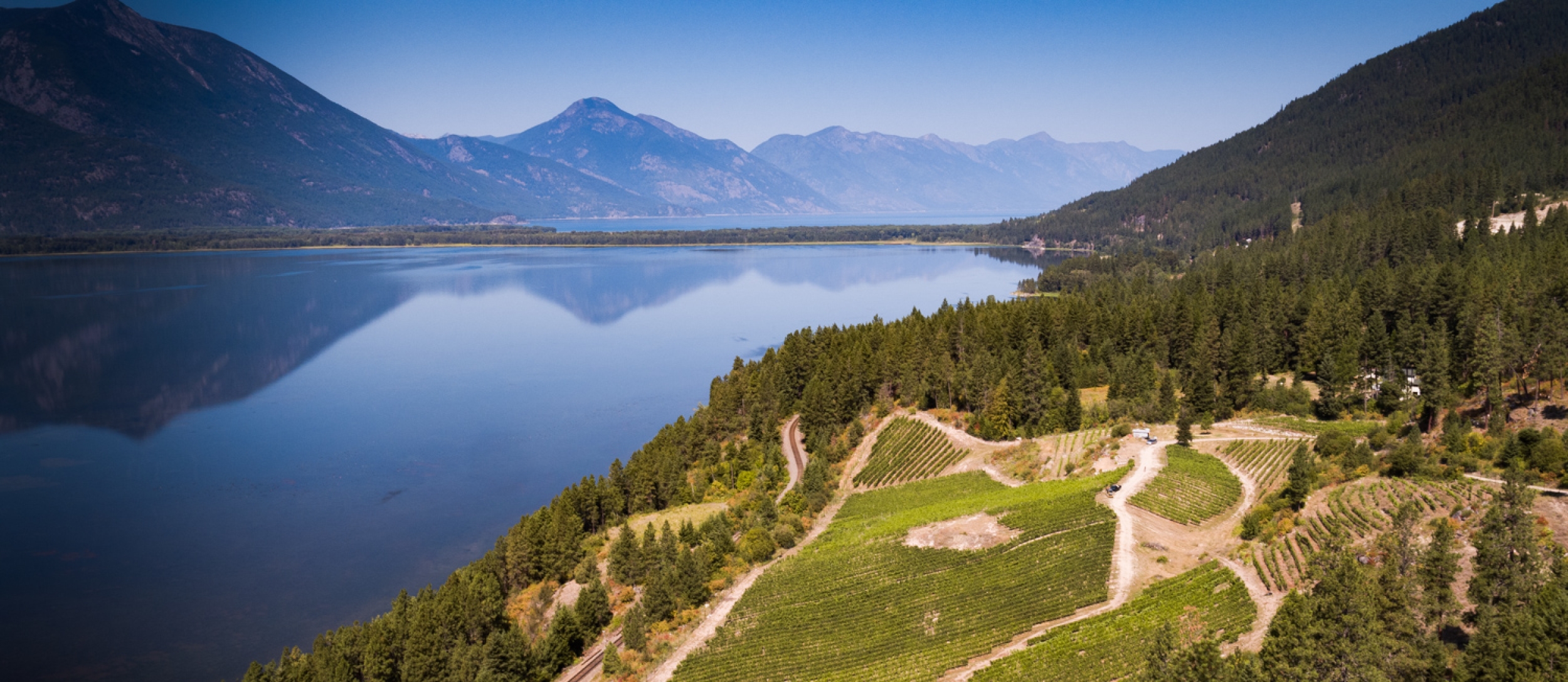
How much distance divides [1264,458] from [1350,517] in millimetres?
14590

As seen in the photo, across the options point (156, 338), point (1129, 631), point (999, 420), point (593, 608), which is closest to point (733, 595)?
point (593, 608)

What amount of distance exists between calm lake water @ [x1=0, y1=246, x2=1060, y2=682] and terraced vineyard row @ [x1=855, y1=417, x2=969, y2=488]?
26.3 meters

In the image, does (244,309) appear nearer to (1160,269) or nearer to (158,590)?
(158,590)

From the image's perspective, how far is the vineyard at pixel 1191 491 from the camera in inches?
1934

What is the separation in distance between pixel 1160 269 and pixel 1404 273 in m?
95.2

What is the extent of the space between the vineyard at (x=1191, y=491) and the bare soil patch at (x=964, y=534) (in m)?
9.00

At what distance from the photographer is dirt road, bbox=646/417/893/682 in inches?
1599

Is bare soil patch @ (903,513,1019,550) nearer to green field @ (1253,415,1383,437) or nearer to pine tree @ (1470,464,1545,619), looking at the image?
pine tree @ (1470,464,1545,619)

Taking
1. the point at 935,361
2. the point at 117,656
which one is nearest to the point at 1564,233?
the point at 935,361

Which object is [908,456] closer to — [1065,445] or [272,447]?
[1065,445]

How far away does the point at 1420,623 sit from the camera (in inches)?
1248

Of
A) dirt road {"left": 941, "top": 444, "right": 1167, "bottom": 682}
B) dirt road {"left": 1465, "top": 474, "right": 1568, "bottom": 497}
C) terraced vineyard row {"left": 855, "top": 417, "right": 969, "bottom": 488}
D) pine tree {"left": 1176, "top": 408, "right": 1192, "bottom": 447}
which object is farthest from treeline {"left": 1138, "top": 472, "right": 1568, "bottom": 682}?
terraced vineyard row {"left": 855, "top": 417, "right": 969, "bottom": 488}

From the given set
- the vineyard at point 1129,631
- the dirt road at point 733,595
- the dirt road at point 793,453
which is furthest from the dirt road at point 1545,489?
the dirt road at point 793,453

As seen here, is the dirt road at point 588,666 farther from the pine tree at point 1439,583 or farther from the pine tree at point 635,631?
the pine tree at point 1439,583
